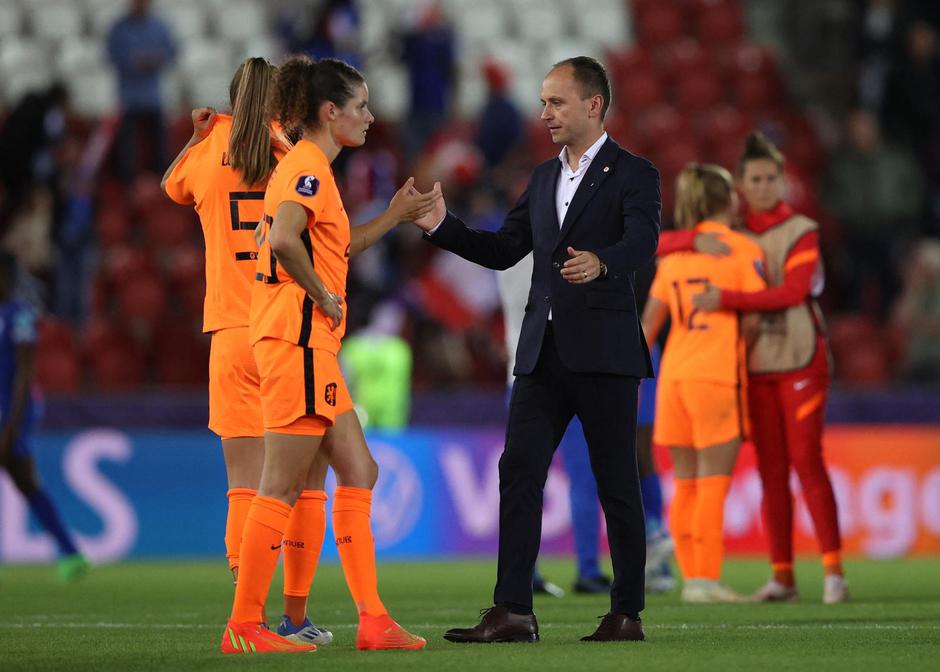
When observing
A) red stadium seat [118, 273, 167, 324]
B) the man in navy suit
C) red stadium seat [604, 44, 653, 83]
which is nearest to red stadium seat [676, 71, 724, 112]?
red stadium seat [604, 44, 653, 83]

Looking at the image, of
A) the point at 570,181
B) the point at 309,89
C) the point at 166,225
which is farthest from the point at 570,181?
the point at 166,225

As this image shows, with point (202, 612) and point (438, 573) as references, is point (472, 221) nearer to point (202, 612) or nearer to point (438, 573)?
point (438, 573)

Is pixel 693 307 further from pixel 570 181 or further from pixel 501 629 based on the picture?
pixel 501 629

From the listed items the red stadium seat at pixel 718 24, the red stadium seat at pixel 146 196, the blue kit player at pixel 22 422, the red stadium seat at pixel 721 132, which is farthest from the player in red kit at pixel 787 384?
the red stadium seat at pixel 718 24

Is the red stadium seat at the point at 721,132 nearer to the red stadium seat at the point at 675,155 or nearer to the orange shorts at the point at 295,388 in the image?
the red stadium seat at the point at 675,155

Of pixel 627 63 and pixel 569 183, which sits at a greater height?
pixel 627 63

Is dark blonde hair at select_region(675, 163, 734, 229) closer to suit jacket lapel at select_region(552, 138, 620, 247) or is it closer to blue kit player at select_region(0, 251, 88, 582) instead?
suit jacket lapel at select_region(552, 138, 620, 247)

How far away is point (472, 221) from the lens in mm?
15703

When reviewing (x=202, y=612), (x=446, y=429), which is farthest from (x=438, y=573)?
(x=202, y=612)

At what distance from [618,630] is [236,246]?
84.2 inches

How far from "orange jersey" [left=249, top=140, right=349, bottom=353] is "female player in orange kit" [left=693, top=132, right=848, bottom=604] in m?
3.10

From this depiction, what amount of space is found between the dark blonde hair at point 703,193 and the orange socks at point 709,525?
1388 millimetres

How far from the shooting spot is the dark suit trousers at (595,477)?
6.26 meters

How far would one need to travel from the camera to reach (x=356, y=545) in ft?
20.0
